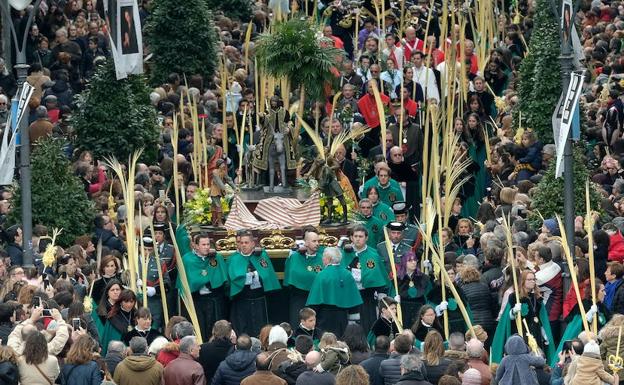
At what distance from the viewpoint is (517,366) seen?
2280cm

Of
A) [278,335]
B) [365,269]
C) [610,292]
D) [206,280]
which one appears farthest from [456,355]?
[206,280]

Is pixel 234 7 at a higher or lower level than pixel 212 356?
higher

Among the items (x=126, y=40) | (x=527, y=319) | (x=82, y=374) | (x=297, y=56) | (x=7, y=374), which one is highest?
(x=126, y=40)

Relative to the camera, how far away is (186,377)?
2352cm

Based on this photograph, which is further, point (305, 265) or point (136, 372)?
point (305, 265)

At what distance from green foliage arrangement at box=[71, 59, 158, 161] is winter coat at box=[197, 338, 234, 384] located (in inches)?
385

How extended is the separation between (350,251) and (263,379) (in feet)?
22.8

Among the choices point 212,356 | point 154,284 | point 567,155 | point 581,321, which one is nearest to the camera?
point 212,356

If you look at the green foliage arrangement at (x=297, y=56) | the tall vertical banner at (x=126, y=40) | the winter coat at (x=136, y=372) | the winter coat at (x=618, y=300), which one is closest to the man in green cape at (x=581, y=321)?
the winter coat at (x=618, y=300)

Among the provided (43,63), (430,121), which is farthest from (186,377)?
(43,63)

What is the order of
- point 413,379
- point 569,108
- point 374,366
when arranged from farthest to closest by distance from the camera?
point 569,108 < point 374,366 < point 413,379

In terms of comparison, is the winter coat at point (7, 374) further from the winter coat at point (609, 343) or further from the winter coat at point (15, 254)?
the winter coat at point (15, 254)

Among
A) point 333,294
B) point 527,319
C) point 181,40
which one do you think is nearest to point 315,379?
point 527,319

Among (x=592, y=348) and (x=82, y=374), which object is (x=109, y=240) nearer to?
(x=82, y=374)
